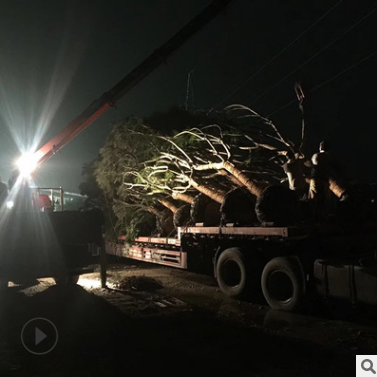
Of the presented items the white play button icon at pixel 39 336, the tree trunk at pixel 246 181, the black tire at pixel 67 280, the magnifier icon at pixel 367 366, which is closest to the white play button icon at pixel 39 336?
the white play button icon at pixel 39 336

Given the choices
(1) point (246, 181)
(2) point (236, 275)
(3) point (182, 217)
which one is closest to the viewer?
(2) point (236, 275)

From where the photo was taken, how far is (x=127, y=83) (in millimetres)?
12312

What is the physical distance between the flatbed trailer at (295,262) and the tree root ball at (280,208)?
0.27 metres

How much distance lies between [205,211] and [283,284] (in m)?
3.56

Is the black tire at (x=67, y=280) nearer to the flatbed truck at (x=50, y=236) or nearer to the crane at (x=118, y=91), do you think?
the flatbed truck at (x=50, y=236)

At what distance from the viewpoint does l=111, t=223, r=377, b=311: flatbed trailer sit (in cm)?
627

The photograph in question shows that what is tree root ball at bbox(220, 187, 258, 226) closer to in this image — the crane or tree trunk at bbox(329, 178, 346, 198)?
tree trunk at bbox(329, 178, 346, 198)

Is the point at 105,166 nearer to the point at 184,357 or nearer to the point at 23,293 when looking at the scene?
the point at 23,293

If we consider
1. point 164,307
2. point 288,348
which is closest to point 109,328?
point 164,307

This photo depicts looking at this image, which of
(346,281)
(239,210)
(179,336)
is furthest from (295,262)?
(179,336)

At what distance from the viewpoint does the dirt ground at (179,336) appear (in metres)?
4.50

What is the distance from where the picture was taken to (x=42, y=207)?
12.2 m

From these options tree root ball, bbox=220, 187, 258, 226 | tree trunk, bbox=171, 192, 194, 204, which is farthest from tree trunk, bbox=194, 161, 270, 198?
tree trunk, bbox=171, 192, 194, 204

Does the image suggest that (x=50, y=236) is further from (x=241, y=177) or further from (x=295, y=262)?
(x=295, y=262)
